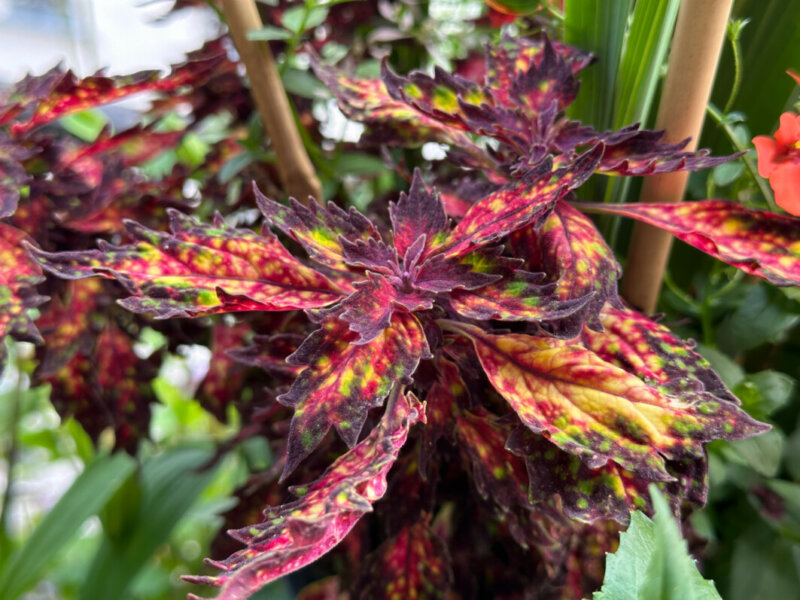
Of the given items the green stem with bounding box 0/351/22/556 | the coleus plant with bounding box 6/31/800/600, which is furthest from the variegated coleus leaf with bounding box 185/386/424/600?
the green stem with bounding box 0/351/22/556

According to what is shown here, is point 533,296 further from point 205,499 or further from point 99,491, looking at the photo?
point 205,499

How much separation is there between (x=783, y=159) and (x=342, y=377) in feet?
0.95

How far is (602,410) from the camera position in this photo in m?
0.33

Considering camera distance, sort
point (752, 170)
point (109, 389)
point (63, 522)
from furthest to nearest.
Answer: point (63, 522)
point (109, 389)
point (752, 170)

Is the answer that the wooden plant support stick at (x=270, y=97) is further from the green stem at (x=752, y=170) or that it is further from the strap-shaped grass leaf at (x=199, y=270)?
the green stem at (x=752, y=170)

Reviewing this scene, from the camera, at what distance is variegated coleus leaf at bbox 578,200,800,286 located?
1.16 feet

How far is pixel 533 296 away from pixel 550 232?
0.06m

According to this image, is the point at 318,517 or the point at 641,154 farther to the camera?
the point at 641,154

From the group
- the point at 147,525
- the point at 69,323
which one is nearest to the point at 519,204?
the point at 69,323

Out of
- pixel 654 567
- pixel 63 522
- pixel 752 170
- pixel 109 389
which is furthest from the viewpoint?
pixel 63 522

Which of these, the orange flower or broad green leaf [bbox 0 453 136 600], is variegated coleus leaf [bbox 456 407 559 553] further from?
→ broad green leaf [bbox 0 453 136 600]

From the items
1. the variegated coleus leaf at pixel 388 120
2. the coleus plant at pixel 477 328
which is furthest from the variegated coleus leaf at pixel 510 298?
the variegated coleus leaf at pixel 388 120

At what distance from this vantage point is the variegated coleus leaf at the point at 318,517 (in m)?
0.25

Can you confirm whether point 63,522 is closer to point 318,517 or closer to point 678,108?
point 318,517
